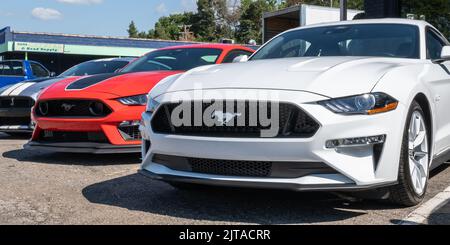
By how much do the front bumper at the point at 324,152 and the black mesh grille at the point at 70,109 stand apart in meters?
2.38

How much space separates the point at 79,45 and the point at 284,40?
110ft

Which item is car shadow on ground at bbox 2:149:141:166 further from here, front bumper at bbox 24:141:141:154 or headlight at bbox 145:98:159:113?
headlight at bbox 145:98:159:113

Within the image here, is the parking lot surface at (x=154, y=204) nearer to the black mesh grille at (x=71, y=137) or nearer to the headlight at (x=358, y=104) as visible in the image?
the black mesh grille at (x=71, y=137)

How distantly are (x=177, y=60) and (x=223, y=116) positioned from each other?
335 cm

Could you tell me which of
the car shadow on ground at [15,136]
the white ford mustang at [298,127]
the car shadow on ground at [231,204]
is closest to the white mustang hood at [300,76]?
the white ford mustang at [298,127]

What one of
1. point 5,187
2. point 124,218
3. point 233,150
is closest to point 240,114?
point 233,150

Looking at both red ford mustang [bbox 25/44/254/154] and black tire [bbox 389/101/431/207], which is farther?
red ford mustang [bbox 25/44/254/154]

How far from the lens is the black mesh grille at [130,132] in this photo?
550 centimetres

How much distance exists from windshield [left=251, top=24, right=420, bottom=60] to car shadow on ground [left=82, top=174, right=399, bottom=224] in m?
1.33

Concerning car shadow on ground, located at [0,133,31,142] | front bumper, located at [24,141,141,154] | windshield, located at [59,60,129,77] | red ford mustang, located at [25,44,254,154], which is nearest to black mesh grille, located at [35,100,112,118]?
red ford mustang, located at [25,44,254,154]

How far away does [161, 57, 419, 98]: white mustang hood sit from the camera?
3352mm

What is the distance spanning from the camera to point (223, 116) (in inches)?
135

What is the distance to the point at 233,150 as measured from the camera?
332cm
